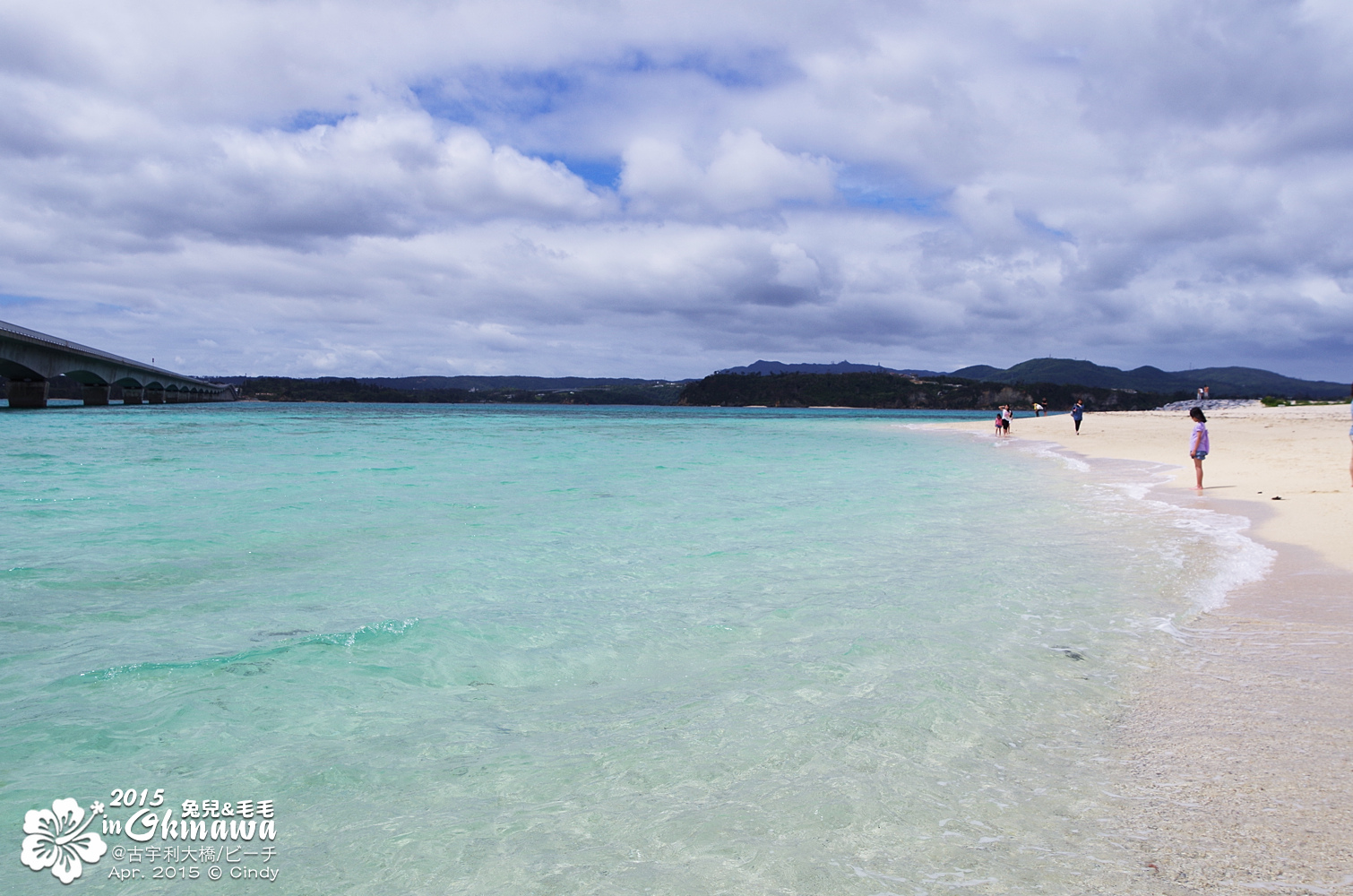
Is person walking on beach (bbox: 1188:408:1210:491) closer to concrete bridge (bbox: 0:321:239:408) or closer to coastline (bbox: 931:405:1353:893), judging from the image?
coastline (bbox: 931:405:1353:893)

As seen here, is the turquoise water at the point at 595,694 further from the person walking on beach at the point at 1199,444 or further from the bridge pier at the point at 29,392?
the bridge pier at the point at 29,392

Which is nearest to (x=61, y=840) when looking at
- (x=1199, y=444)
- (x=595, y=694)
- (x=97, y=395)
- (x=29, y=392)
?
(x=595, y=694)

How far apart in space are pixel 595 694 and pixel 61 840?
2785mm

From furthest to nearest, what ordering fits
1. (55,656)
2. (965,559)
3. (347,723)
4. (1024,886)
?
(965,559) → (55,656) → (347,723) → (1024,886)

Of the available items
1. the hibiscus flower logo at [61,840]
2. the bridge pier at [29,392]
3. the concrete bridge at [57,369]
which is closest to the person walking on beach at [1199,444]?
the hibiscus flower logo at [61,840]

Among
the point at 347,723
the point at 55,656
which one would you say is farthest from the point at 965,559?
the point at 55,656

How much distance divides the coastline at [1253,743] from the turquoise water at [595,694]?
0.72ft

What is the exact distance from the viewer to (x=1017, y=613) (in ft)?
21.4

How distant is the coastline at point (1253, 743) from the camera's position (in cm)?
268

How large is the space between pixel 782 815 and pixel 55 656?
18.8ft

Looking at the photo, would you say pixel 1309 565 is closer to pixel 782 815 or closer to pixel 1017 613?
pixel 1017 613

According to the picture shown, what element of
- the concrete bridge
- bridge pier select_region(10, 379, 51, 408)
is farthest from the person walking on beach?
bridge pier select_region(10, 379, 51, 408)

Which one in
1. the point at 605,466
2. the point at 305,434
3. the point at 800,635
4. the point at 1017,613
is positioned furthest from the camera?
the point at 305,434

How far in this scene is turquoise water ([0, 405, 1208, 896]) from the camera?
299 cm
